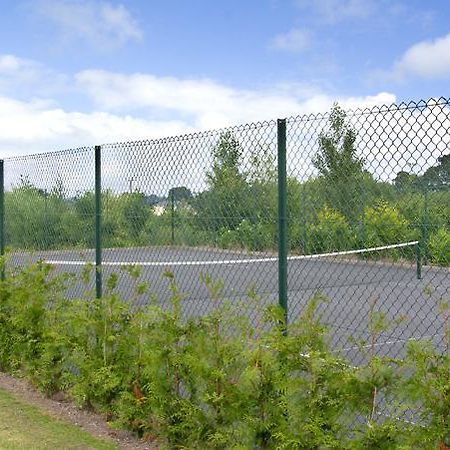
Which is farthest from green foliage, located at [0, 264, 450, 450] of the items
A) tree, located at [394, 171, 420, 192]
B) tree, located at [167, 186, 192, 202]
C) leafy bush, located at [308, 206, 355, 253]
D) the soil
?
leafy bush, located at [308, 206, 355, 253]

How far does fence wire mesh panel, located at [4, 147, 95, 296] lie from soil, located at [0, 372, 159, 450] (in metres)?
1.09

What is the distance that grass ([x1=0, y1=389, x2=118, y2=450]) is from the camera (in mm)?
4840

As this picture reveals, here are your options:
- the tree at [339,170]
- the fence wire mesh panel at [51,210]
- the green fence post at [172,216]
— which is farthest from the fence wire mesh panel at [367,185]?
the fence wire mesh panel at [51,210]

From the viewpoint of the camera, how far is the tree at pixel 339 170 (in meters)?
5.38

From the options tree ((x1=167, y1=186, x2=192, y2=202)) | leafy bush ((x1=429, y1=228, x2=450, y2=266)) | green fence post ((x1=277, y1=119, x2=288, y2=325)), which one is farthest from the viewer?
leafy bush ((x1=429, y1=228, x2=450, y2=266))

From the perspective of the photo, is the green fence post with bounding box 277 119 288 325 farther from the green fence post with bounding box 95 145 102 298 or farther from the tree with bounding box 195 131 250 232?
the green fence post with bounding box 95 145 102 298

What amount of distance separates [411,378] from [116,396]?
253 centimetres

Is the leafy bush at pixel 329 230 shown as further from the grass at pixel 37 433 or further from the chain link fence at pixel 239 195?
the grass at pixel 37 433

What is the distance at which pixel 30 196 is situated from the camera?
342 inches

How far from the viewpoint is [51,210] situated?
26.6 ft

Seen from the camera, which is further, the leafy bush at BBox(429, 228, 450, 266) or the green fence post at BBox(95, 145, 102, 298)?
the leafy bush at BBox(429, 228, 450, 266)

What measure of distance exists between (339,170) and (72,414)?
2.98 m

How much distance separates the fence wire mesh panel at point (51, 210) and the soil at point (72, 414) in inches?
42.9

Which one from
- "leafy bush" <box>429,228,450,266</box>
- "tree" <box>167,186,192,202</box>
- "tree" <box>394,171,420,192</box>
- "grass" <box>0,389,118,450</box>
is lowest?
"grass" <box>0,389,118,450</box>
